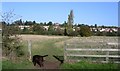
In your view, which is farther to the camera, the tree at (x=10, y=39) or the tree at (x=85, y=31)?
the tree at (x=85, y=31)

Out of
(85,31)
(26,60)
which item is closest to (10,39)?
(26,60)

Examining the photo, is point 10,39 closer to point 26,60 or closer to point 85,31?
point 26,60

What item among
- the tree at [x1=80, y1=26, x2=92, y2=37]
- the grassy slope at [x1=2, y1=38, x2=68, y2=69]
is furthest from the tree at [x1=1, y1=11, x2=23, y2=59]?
the tree at [x1=80, y1=26, x2=92, y2=37]

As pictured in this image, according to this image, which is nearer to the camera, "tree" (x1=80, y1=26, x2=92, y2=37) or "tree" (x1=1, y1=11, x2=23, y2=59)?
"tree" (x1=1, y1=11, x2=23, y2=59)

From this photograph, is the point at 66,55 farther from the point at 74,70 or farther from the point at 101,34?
the point at 101,34

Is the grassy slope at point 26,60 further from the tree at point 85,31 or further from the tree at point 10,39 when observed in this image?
the tree at point 85,31

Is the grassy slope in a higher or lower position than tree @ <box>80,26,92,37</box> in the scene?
higher

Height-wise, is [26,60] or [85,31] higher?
[26,60]

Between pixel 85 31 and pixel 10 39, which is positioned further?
pixel 85 31

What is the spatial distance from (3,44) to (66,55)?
440 centimetres

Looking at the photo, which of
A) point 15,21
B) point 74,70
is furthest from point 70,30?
point 74,70

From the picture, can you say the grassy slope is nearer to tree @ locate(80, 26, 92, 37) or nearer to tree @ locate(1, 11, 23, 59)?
tree @ locate(1, 11, 23, 59)

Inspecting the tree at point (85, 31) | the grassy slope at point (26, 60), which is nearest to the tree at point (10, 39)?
the grassy slope at point (26, 60)

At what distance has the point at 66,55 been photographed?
43.5 feet
